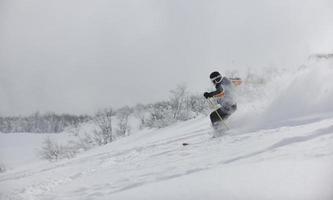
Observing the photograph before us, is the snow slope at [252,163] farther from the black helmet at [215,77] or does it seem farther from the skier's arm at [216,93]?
the black helmet at [215,77]

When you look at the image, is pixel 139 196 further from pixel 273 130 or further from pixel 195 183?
pixel 273 130

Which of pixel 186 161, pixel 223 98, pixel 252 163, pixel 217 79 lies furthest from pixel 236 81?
pixel 252 163

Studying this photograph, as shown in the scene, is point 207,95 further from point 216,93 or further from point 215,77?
point 215,77

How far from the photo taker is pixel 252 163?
625cm

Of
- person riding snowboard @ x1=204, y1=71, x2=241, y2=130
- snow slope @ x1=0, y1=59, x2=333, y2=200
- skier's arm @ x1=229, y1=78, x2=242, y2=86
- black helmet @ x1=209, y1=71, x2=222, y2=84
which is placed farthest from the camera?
skier's arm @ x1=229, y1=78, x2=242, y2=86

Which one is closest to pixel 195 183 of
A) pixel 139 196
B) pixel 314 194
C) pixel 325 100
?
pixel 139 196

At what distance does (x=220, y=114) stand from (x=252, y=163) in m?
5.94

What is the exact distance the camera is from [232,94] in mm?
12211

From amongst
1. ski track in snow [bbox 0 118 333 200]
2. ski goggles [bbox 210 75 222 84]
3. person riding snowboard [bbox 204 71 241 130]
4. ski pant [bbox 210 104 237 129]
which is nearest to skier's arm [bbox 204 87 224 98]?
person riding snowboard [bbox 204 71 241 130]

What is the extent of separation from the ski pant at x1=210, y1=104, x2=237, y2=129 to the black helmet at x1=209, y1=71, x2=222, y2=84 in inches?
34.3

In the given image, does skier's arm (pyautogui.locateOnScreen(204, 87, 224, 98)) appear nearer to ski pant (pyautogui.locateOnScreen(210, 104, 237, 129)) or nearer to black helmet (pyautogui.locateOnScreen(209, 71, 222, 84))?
black helmet (pyautogui.locateOnScreen(209, 71, 222, 84))

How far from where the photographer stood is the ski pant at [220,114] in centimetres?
1212

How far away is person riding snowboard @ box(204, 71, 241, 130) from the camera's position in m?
11.9

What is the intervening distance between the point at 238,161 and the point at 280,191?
1.96m
